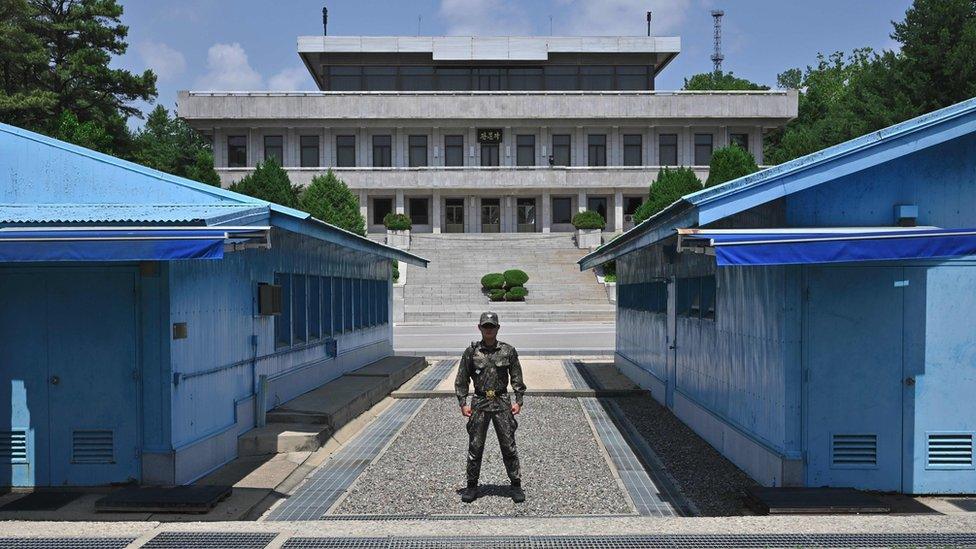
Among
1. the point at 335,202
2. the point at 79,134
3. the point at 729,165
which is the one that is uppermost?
the point at 79,134

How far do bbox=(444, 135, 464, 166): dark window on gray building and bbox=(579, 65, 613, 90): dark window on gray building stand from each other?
33.9 feet

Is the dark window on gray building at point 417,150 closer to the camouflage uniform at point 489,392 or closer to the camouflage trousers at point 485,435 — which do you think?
the camouflage uniform at point 489,392

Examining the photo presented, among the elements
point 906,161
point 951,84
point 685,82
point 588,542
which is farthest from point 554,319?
point 685,82

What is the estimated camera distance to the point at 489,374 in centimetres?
863

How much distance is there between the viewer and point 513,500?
873 centimetres

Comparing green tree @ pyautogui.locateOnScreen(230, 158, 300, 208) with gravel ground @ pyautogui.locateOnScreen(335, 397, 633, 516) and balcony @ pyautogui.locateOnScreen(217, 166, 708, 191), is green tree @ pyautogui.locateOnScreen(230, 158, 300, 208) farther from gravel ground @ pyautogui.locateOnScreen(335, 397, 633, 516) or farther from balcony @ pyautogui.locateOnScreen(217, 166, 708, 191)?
gravel ground @ pyautogui.locateOnScreen(335, 397, 633, 516)

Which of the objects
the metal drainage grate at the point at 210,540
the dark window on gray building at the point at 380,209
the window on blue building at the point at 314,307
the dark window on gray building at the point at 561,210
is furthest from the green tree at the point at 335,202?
the metal drainage grate at the point at 210,540

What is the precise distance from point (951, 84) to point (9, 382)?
41952 mm

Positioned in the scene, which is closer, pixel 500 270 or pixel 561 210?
pixel 500 270

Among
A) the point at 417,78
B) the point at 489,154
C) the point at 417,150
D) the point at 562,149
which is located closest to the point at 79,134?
the point at 417,150

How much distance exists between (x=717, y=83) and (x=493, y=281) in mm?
50118

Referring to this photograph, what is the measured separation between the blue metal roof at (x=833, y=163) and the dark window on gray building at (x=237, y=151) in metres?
53.9

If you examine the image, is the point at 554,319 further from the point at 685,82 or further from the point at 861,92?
the point at 685,82

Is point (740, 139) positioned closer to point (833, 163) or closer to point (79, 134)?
point (79, 134)
